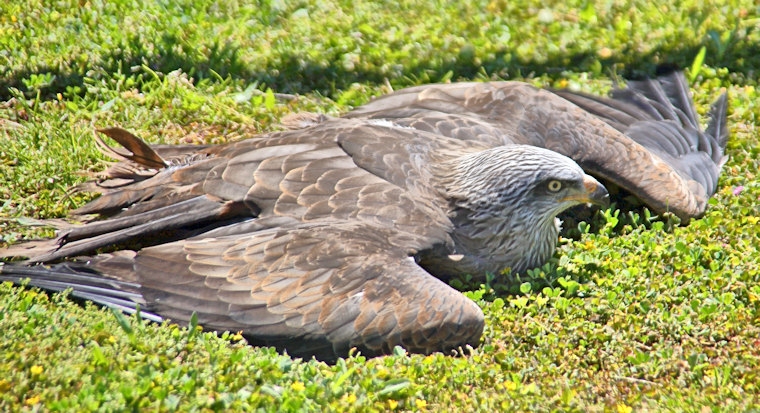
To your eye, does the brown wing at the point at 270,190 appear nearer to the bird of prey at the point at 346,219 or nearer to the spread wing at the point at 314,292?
the bird of prey at the point at 346,219

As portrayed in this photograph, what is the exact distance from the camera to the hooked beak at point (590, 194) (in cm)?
688

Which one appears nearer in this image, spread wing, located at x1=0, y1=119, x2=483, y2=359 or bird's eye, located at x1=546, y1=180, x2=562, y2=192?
spread wing, located at x1=0, y1=119, x2=483, y2=359

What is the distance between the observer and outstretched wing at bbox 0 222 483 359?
5.86 m

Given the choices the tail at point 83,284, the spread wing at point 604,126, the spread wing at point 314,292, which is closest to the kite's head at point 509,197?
the spread wing at point 604,126

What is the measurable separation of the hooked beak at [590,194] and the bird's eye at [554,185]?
10 cm

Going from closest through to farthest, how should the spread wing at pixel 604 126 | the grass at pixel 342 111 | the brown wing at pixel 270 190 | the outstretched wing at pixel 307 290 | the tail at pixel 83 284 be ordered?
the grass at pixel 342 111, the outstretched wing at pixel 307 290, the tail at pixel 83 284, the brown wing at pixel 270 190, the spread wing at pixel 604 126

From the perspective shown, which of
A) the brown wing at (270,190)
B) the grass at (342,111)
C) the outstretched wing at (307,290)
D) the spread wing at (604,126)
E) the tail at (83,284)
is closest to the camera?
the grass at (342,111)

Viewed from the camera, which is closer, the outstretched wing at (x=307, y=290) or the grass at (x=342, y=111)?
the grass at (x=342, y=111)

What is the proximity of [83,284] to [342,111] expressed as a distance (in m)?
3.48

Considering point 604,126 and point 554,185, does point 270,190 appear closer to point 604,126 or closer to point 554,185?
point 554,185

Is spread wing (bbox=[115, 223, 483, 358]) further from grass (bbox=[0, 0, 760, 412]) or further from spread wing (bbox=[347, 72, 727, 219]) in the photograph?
spread wing (bbox=[347, 72, 727, 219])

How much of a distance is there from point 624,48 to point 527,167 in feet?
12.5

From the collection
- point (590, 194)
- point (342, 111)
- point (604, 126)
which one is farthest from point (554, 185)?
point (342, 111)

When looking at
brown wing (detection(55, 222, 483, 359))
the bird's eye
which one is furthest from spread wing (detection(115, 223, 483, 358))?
the bird's eye
